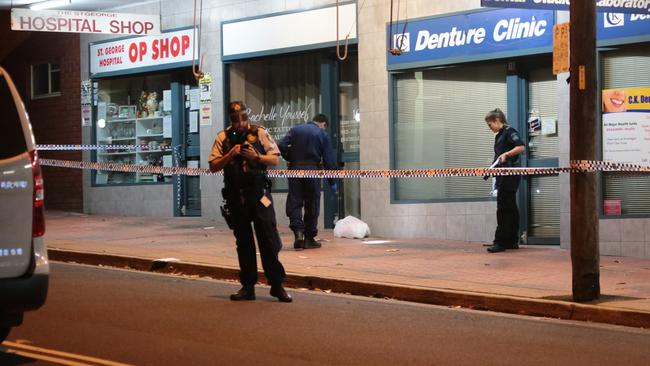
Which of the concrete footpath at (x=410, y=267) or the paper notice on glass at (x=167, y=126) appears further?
the paper notice on glass at (x=167, y=126)

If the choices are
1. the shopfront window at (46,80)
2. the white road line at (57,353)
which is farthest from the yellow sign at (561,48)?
the shopfront window at (46,80)

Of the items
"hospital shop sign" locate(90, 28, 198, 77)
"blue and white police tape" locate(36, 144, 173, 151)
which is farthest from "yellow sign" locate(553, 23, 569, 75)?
"blue and white police tape" locate(36, 144, 173, 151)

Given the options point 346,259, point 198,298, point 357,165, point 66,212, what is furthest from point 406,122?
point 66,212

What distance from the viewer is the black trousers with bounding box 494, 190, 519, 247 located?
14.8 metres

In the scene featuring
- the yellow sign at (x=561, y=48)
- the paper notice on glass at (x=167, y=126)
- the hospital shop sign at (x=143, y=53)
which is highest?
the hospital shop sign at (x=143, y=53)

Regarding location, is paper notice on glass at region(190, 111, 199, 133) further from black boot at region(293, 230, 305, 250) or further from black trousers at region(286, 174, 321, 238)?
black boot at region(293, 230, 305, 250)

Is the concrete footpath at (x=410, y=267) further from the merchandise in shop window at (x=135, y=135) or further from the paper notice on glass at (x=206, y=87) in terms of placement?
the merchandise in shop window at (x=135, y=135)

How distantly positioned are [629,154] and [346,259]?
3857 millimetres

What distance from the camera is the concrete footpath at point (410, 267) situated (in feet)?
34.3

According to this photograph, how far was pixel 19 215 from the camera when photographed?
7.04 metres

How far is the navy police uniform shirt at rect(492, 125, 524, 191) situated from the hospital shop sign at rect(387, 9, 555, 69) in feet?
4.31

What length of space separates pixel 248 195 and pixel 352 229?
21.7 feet

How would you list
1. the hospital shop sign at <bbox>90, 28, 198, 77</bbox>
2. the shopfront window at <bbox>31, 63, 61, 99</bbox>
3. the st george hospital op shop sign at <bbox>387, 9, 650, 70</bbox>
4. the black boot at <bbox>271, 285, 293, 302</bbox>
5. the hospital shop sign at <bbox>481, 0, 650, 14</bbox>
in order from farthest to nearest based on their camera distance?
the shopfront window at <bbox>31, 63, 61, 99</bbox> → the hospital shop sign at <bbox>90, 28, 198, 77</bbox> → the st george hospital op shop sign at <bbox>387, 9, 650, 70</bbox> → the hospital shop sign at <bbox>481, 0, 650, 14</bbox> → the black boot at <bbox>271, 285, 293, 302</bbox>

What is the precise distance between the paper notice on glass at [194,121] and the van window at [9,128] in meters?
13.8
